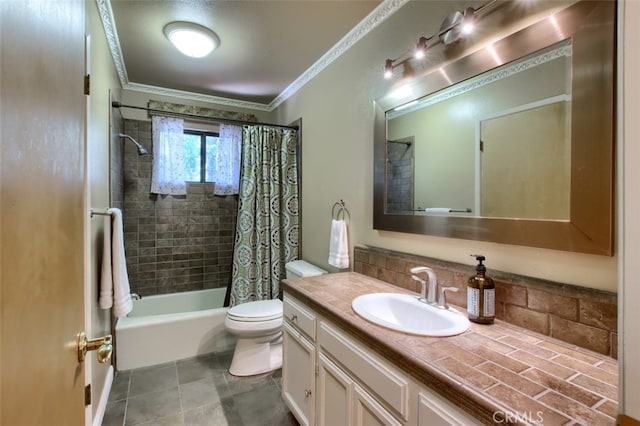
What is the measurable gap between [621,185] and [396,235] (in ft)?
4.34

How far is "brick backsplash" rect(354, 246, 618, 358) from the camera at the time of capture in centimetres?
96

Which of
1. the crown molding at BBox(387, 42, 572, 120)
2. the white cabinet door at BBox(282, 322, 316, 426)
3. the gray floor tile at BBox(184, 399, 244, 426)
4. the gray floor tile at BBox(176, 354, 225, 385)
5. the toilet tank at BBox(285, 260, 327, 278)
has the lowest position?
the gray floor tile at BBox(184, 399, 244, 426)

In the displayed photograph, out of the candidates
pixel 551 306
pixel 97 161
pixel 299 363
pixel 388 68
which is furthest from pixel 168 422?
pixel 388 68

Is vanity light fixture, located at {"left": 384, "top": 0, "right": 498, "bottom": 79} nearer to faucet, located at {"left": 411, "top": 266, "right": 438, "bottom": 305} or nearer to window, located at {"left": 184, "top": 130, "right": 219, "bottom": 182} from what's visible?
faucet, located at {"left": 411, "top": 266, "right": 438, "bottom": 305}

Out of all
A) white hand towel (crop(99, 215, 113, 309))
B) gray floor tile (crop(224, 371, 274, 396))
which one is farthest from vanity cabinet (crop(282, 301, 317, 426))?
white hand towel (crop(99, 215, 113, 309))

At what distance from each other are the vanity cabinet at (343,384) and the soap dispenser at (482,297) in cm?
43

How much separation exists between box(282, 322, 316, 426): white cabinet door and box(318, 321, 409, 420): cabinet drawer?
195mm

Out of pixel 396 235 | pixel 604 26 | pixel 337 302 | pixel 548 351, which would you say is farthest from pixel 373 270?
pixel 604 26

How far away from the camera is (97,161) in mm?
1840

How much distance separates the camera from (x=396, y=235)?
1.83 metres

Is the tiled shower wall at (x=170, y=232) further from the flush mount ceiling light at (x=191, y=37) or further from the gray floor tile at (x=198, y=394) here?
the flush mount ceiling light at (x=191, y=37)

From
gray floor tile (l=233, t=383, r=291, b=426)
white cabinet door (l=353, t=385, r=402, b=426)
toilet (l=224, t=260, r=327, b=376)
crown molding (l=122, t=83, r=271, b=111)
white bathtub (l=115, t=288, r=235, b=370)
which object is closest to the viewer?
white cabinet door (l=353, t=385, r=402, b=426)

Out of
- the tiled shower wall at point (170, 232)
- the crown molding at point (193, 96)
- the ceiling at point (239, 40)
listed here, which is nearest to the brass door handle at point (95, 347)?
the ceiling at point (239, 40)

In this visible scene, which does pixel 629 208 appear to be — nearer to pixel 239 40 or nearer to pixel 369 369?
pixel 369 369
